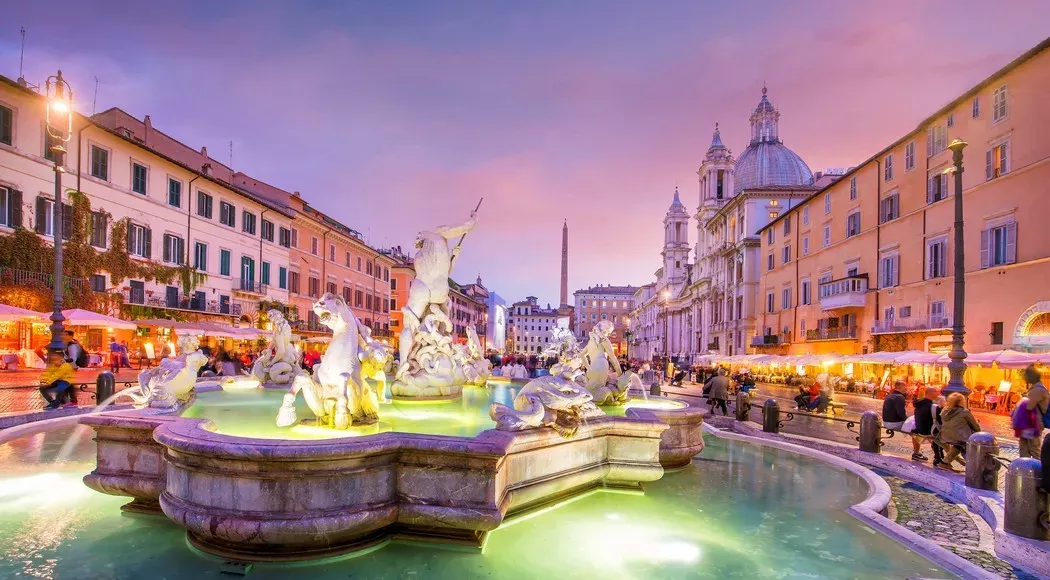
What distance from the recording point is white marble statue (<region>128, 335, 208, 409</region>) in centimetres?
636

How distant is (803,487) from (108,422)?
7.76 metres

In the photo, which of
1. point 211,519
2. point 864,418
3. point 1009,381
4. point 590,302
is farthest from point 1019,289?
point 590,302

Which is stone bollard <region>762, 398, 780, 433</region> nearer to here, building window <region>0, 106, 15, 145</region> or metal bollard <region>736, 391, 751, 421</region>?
metal bollard <region>736, 391, 751, 421</region>

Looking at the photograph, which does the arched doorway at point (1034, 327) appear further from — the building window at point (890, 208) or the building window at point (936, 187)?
the building window at point (890, 208)

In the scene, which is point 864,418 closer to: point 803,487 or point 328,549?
point 803,487

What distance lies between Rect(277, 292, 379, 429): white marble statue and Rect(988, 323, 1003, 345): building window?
25241mm

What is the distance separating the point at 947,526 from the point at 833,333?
32.2 m

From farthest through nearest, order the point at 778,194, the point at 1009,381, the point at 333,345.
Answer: the point at 778,194 → the point at 1009,381 → the point at 333,345

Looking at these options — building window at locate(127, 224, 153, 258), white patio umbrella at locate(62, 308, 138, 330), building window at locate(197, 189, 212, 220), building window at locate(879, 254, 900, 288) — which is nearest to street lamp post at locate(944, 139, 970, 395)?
building window at locate(879, 254, 900, 288)

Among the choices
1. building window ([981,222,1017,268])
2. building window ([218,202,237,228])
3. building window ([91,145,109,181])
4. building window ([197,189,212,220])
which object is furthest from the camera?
building window ([218,202,237,228])

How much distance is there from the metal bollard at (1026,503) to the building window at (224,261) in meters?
34.8

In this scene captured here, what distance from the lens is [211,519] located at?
14.0 feet

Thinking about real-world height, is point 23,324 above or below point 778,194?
below

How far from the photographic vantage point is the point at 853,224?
34844 millimetres
